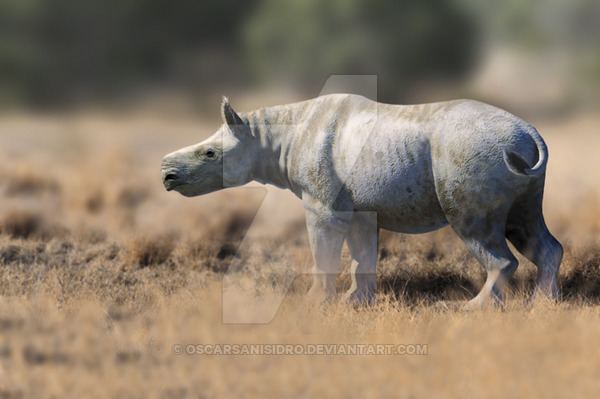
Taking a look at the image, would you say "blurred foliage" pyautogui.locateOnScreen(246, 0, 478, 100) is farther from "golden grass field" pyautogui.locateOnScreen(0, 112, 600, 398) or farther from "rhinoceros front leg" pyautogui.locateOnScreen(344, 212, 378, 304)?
"rhinoceros front leg" pyautogui.locateOnScreen(344, 212, 378, 304)

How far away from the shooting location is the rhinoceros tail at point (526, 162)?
6512mm

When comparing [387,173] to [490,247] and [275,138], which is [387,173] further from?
[275,138]

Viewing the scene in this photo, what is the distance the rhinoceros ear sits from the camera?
738cm

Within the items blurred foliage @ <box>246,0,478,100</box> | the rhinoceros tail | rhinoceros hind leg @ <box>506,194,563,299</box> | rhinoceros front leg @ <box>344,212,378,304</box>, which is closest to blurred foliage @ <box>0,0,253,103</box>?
blurred foliage @ <box>246,0,478,100</box>

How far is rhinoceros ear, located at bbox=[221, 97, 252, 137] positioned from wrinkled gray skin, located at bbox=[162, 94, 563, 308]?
0.04 ft

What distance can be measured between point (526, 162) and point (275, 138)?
6.92 ft

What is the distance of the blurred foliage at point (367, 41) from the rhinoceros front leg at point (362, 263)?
13545 mm

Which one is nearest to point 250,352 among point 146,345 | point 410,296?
point 146,345

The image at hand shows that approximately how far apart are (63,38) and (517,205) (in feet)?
41.9

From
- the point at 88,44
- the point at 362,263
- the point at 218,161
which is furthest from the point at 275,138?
the point at 88,44

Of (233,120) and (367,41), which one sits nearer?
(233,120)

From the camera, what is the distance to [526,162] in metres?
6.64

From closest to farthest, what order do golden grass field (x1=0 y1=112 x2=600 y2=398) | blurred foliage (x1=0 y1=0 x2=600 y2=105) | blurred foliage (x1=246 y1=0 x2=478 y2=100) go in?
1. golden grass field (x1=0 y1=112 x2=600 y2=398)
2. blurred foliage (x1=0 y1=0 x2=600 y2=105)
3. blurred foliage (x1=246 y1=0 x2=478 y2=100)

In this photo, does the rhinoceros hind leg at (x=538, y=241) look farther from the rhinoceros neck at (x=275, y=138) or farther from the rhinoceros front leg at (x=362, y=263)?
the rhinoceros neck at (x=275, y=138)
